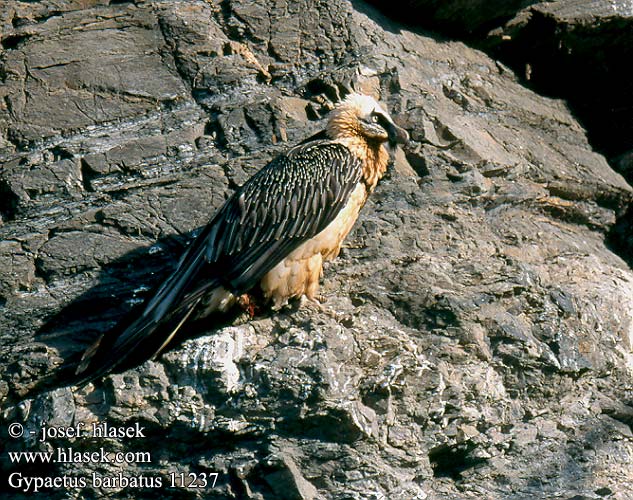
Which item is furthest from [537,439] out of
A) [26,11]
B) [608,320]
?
[26,11]

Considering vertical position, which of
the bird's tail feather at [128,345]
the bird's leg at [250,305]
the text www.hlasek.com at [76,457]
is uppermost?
the bird's leg at [250,305]

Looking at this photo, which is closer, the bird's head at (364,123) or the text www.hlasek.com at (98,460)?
the text www.hlasek.com at (98,460)

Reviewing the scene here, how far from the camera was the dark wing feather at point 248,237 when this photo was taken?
276 inches

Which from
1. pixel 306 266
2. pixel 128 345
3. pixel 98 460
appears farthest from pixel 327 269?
pixel 98 460

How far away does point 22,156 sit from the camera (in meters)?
8.16

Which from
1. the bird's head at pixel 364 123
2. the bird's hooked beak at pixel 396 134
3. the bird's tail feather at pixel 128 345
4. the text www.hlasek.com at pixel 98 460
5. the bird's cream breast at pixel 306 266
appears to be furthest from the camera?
the bird's hooked beak at pixel 396 134

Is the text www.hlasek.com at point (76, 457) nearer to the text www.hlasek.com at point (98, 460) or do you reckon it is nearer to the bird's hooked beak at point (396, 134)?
the text www.hlasek.com at point (98, 460)

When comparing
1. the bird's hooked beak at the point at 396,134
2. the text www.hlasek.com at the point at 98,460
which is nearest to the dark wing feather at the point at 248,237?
the text www.hlasek.com at the point at 98,460

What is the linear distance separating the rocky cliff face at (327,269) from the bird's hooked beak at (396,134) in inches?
14.6

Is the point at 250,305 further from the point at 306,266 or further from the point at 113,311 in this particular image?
the point at 113,311

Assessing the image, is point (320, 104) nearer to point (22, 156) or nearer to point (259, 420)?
point (22, 156)

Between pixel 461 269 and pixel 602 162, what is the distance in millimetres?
1984

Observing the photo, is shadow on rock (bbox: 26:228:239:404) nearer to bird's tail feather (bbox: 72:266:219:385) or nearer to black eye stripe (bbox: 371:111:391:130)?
bird's tail feather (bbox: 72:266:219:385)

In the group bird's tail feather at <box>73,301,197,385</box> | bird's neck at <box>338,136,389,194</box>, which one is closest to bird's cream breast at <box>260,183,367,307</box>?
bird's neck at <box>338,136,389,194</box>
